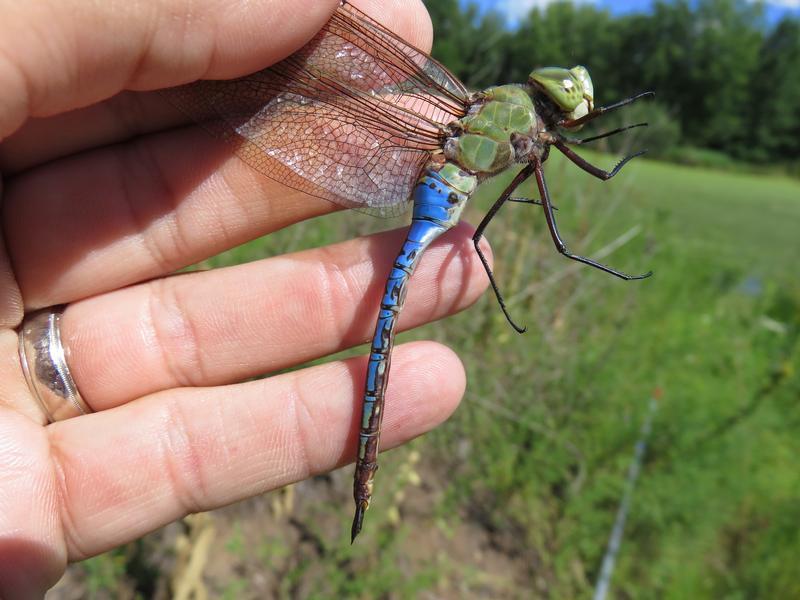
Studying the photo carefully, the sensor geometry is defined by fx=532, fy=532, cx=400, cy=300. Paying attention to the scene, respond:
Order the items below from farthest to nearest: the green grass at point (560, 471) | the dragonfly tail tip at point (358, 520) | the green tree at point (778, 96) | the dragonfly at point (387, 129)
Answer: the green tree at point (778, 96) → the green grass at point (560, 471) → the dragonfly at point (387, 129) → the dragonfly tail tip at point (358, 520)

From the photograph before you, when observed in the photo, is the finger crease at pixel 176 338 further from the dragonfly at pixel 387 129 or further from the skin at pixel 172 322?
the dragonfly at pixel 387 129

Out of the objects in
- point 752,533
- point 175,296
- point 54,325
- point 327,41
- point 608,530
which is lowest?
point 608,530

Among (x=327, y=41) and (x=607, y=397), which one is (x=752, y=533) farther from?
(x=327, y=41)

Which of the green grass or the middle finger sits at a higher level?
the middle finger

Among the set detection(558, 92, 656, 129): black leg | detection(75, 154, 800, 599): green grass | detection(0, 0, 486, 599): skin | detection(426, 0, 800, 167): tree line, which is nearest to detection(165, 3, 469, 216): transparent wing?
detection(0, 0, 486, 599): skin


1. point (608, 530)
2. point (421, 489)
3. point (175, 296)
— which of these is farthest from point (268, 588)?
point (608, 530)

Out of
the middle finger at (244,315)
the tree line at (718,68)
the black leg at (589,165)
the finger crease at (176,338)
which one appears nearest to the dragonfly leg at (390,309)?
the middle finger at (244,315)

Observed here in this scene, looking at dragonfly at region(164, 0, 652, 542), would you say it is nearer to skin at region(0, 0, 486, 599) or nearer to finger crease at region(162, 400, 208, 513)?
skin at region(0, 0, 486, 599)
